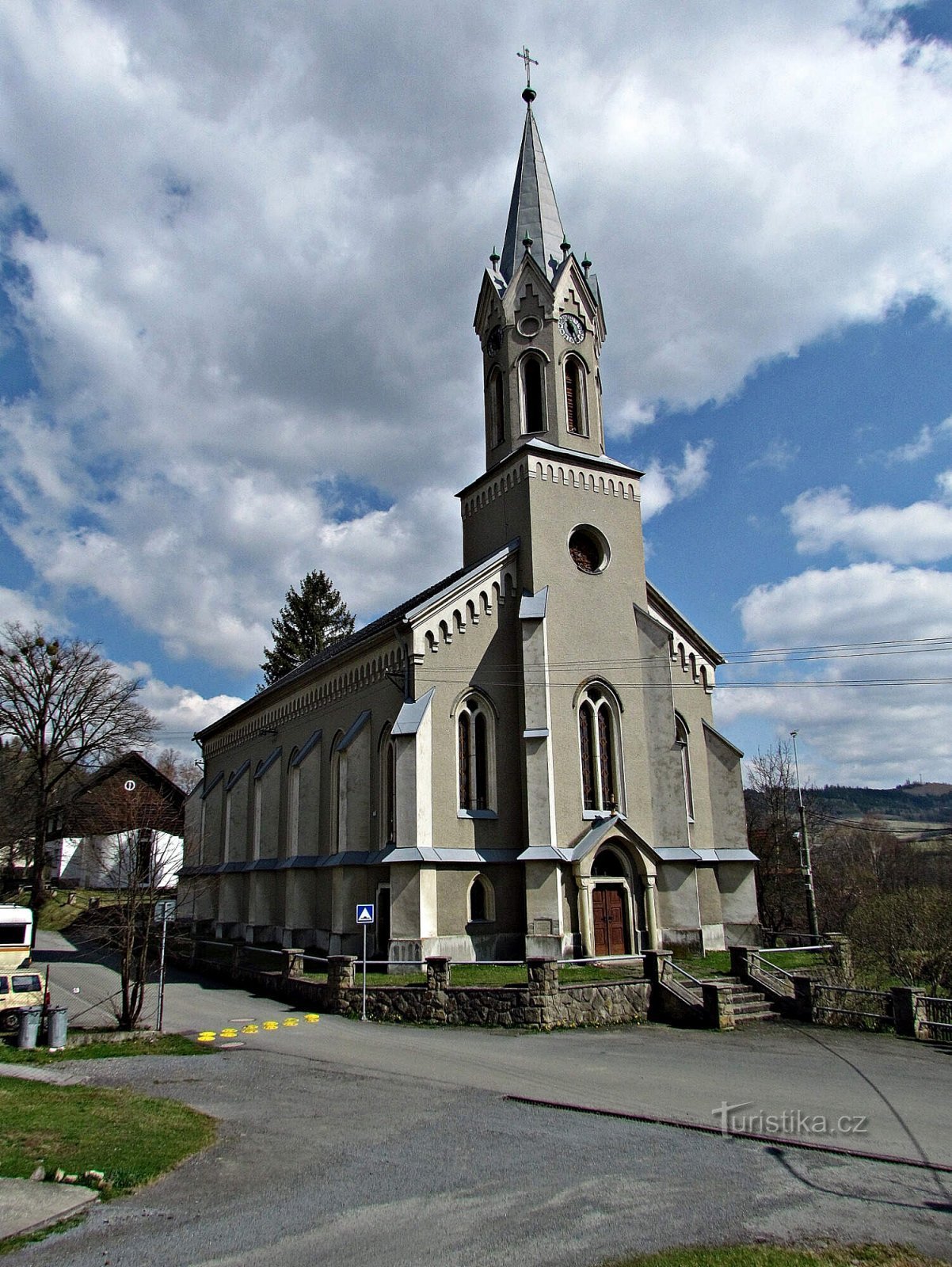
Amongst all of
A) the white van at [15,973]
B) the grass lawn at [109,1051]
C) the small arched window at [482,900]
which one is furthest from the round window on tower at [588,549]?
the white van at [15,973]

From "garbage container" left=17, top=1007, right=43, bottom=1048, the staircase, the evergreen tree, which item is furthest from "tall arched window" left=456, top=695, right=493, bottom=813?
the evergreen tree

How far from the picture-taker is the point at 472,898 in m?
25.8

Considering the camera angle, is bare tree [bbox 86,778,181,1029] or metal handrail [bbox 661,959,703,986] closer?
bare tree [bbox 86,778,181,1029]

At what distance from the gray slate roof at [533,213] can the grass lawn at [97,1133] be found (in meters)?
28.7

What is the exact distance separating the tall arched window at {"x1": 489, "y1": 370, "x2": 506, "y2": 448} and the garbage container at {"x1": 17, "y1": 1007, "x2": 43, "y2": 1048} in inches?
890

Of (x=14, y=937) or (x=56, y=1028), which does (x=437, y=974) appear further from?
(x=14, y=937)

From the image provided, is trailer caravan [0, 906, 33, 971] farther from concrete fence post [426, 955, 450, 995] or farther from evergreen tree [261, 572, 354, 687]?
evergreen tree [261, 572, 354, 687]

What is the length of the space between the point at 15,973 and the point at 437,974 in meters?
10.3

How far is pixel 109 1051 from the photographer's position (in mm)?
17781

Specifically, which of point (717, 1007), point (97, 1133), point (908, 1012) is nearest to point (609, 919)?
point (717, 1007)

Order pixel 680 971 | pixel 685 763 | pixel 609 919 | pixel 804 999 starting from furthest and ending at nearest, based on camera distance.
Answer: pixel 685 763 < pixel 609 919 < pixel 680 971 < pixel 804 999

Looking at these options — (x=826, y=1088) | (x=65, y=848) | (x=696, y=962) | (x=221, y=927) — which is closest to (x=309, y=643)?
(x=65, y=848)

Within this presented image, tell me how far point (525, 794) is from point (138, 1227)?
18225 mm

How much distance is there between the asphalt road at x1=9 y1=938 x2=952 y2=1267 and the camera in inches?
324
